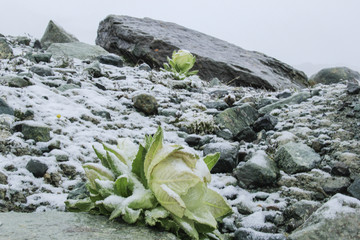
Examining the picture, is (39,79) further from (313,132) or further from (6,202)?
(313,132)

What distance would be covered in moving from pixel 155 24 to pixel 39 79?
21.6 ft

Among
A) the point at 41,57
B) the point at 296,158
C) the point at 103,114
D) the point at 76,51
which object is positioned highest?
the point at 76,51

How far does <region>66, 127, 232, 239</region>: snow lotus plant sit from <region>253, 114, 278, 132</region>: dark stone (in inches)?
98.3

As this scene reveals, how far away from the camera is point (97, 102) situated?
417 cm

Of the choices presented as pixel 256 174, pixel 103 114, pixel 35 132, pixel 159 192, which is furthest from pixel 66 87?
pixel 159 192

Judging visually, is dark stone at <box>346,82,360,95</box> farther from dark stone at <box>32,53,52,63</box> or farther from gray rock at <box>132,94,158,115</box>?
dark stone at <box>32,53,52,63</box>

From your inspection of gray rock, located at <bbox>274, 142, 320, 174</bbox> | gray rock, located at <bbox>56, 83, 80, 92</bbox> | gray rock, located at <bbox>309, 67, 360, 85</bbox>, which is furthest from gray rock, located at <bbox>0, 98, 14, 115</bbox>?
gray rock, located at <bbox>309, 67, 360, 85</bbox>

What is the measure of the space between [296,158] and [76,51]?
6154mm

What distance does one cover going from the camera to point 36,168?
7.68 ft

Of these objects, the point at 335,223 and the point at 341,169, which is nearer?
the point at 335,223

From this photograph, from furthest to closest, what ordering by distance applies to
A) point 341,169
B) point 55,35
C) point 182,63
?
point 55,35 < point 182,63 < point 341,169

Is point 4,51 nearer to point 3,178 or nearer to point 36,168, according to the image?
point 36,168

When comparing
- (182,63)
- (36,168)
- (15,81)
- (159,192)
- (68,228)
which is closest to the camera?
(68,228)

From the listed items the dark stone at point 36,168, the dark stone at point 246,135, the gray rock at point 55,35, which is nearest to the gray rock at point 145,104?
the dark stone at point 246,135
